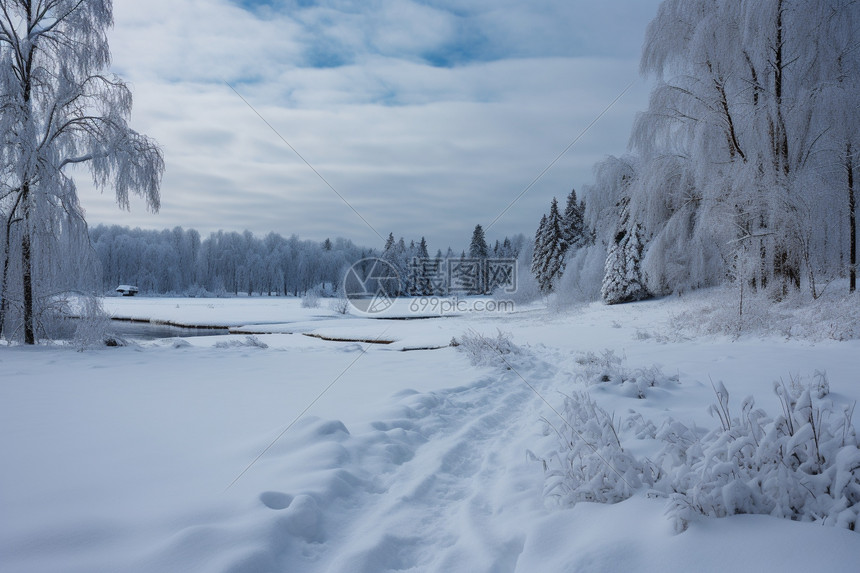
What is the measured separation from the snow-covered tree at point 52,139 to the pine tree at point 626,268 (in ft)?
60.2

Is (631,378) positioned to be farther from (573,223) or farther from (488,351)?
(573,223)

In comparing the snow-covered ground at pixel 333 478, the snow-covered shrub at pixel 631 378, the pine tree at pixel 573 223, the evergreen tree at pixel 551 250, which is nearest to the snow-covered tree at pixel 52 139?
the snow-covered ground at pixel 333 478

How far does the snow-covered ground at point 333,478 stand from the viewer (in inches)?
73.4

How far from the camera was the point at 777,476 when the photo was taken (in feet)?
6.36

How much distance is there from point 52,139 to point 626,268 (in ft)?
66.7

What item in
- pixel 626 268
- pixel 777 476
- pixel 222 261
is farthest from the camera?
pixel 222 261

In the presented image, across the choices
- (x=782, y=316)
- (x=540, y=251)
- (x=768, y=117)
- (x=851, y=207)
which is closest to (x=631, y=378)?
(x=782, y=316)

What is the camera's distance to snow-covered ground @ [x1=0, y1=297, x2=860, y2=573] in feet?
6.12

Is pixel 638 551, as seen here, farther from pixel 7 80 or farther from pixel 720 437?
pixel 7 80

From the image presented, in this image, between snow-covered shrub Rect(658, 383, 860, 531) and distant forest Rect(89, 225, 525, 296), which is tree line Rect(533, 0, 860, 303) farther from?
distant forest Rect(89, 225, 525, 296)

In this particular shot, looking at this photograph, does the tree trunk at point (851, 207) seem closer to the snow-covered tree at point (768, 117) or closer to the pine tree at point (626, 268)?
the snow-covered tree at point (768, 117)

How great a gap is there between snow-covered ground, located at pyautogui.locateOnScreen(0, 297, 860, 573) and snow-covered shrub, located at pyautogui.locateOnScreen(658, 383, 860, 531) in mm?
92

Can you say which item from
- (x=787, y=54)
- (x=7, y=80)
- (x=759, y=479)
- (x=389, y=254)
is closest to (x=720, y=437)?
(x=759, y=479)

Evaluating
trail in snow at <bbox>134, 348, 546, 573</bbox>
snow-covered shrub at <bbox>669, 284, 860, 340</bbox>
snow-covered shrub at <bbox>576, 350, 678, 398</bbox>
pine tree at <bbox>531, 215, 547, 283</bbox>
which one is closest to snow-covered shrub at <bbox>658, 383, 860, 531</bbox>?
trail in snow at <bbox>134, 348, 546, 573</bbox>
